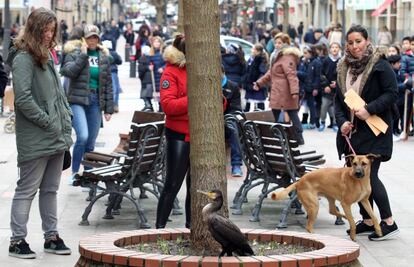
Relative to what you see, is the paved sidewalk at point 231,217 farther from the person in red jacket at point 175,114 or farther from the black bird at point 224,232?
the black bird at point 224,232

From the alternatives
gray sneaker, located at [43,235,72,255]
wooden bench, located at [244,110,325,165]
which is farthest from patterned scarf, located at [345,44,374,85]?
gray sneaker, located at [43,235,72,255]

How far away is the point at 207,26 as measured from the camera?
6758mm

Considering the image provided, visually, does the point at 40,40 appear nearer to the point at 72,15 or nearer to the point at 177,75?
the point at 177,75

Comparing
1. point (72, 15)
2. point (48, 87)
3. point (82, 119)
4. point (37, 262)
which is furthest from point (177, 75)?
point (72, 15)

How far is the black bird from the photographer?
Answer: 6.48m

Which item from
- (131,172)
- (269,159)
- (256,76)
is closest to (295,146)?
(269,159)

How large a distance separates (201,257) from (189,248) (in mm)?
587

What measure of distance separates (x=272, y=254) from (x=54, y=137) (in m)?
2.01

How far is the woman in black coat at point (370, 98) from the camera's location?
29.9 ft

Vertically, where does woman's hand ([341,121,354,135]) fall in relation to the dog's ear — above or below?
above

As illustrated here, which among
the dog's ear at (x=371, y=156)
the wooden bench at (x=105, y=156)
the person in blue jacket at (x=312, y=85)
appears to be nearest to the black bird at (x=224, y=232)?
the dog's ear at (x=371, y=156)

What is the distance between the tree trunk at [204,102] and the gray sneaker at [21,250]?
1693mm

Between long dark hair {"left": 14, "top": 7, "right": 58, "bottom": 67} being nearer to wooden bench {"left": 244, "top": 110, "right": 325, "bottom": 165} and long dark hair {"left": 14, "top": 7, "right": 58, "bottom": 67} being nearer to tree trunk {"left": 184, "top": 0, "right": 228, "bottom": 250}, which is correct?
tree trunk {"left": 184, "top": 0, "right": 228, "bottom": 250}

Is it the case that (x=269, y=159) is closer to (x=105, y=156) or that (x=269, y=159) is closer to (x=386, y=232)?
(x=386, y=232)
